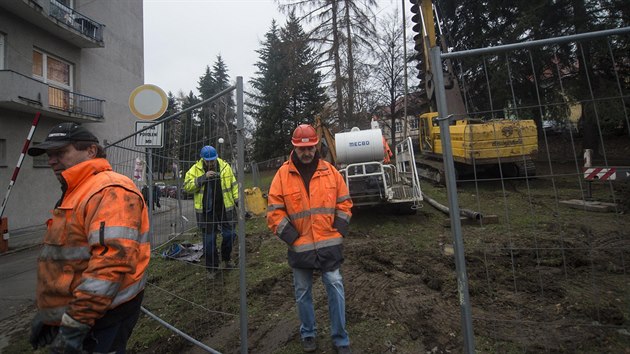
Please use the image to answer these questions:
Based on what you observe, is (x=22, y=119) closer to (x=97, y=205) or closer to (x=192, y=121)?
(x=192, y=121)

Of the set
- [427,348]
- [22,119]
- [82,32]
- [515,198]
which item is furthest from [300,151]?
[82,32]

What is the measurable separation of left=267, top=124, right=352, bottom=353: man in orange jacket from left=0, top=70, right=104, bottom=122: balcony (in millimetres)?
13125

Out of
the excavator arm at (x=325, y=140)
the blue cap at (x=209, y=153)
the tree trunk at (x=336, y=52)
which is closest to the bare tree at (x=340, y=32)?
the tree trunk at (x=336, y=52)

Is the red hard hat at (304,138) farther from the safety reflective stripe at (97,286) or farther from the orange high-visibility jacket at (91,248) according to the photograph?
the safety reflective stripe at (97,286)

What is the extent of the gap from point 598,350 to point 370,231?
16.6 feet

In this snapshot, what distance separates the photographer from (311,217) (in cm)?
300

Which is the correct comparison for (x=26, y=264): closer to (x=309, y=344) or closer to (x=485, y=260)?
(x=309, y=344)

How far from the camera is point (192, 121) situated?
11.5 ft

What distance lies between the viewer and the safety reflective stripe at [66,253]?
6.07 feet

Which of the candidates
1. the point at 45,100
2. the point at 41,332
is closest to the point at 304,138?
the point at 41,332

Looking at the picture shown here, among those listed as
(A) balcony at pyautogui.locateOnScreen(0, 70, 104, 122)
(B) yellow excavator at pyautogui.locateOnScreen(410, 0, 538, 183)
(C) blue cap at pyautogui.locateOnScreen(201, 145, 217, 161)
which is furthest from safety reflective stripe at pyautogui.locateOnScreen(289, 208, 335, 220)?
(A) balcony at pyautogui.locateOnScreen(0, 70, 104, 122)

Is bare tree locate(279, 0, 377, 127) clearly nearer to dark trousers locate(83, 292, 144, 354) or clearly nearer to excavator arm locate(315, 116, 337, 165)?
excavator arm locate(315, 116, 337, 165)

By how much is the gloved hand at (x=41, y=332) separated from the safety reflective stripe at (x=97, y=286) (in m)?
0.53

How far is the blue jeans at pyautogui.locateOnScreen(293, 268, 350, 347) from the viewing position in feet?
9.65
